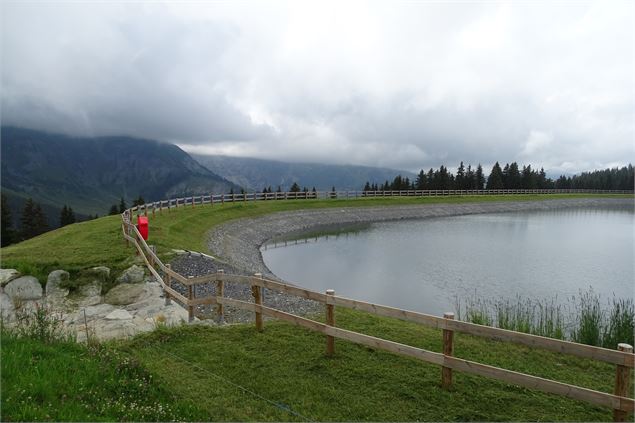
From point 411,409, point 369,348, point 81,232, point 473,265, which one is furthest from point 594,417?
point 81,232

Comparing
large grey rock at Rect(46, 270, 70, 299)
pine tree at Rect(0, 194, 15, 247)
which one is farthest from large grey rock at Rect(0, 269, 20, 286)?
pine tree at Rect(0, 194, 15, 247)

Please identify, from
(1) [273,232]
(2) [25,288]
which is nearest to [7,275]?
(2) [25,288]

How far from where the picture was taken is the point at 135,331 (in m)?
11.1

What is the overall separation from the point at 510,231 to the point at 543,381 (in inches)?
1953

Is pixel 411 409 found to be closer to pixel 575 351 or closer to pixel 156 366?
pixel 575 351

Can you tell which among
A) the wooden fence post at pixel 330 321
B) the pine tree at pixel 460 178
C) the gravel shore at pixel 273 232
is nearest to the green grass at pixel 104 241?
the gravel shore at pixel 273 232

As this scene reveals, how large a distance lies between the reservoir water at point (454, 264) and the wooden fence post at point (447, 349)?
11.7 m

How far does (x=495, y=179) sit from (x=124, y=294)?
426 ft

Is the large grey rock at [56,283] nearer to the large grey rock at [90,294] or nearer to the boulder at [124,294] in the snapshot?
the large grey rock at [90,294]

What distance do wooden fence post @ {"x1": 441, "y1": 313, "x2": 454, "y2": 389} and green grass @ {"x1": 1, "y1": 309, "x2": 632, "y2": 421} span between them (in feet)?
0.45

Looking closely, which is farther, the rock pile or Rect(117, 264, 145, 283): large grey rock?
Rect(117, 264, 145, 283): large grey rock

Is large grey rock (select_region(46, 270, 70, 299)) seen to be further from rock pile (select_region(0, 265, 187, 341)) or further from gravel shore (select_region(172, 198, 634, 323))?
gravel shore (select_region(172, 198, 634, 323))

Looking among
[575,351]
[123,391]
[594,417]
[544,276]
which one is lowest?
[544,276]

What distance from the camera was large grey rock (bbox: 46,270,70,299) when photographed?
52.1 ft
